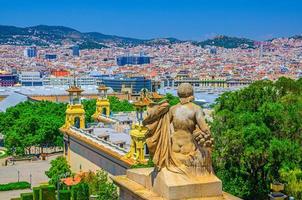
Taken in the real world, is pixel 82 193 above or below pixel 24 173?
above

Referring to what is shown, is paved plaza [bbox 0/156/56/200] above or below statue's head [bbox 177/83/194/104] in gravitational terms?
below

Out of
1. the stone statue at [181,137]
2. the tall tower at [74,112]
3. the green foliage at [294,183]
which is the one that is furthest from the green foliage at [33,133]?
the stone statue at [181,137]

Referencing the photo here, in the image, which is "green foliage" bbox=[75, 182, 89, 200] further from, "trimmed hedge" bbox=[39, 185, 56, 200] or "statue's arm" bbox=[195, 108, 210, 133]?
"statue's arm" bbox=[195, 108, 210, 133]

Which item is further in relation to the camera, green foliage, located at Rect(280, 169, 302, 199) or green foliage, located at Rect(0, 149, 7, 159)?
green foliage, located at Rect(0, 149, 7, 159)

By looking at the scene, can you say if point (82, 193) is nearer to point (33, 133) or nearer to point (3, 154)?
point (33, 133)

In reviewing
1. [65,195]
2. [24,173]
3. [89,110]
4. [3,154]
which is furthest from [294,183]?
[89,110]

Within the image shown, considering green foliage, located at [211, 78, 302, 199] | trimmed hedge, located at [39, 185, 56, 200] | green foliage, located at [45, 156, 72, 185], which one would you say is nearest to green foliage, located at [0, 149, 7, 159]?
green foliage, located at [45, 156, 72, 185]

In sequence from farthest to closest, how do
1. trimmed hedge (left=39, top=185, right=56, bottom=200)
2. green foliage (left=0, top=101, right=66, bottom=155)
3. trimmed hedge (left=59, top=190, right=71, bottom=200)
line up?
green foliage (left=0, top=101, right=66, bottom=155) → trimmed hedge (left=59, top=190, right=71, bottom=200) → trimmed hedge (left=39, top=185, right=56, bottom=200)
